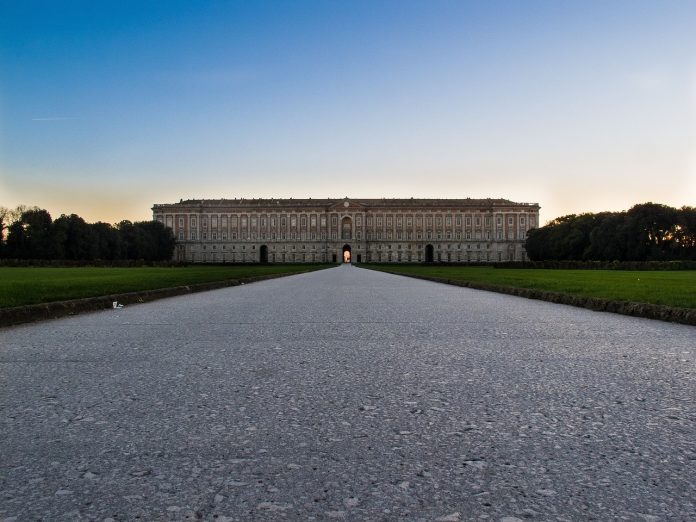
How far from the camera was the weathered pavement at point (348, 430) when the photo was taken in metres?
2.22

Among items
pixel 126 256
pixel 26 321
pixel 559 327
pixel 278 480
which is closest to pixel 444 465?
pixel 278 480

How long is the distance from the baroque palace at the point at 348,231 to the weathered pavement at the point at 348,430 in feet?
445

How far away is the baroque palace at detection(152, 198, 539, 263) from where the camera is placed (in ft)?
464

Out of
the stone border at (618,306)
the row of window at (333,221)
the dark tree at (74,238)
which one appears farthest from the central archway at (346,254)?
the stone border at (618,306)

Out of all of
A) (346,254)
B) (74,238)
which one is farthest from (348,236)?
(74,238)

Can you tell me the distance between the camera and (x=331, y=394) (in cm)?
394

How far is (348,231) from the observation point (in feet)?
468

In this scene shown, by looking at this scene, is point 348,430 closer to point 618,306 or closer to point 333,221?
point 618,306

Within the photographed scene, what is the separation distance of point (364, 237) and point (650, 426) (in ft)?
456

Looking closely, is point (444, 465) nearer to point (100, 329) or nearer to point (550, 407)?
point (550, 407)

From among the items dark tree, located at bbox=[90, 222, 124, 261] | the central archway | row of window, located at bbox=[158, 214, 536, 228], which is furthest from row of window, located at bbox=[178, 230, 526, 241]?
dark tree, located at bbox=[90, 222, 124, 261]

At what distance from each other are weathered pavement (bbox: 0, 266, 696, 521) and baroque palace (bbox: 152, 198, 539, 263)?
135493 mm

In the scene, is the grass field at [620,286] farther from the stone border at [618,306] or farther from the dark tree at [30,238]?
the dark tree at [30,238]

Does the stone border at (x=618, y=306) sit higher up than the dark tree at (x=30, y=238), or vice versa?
the dark tree at (x=30, y=238)
